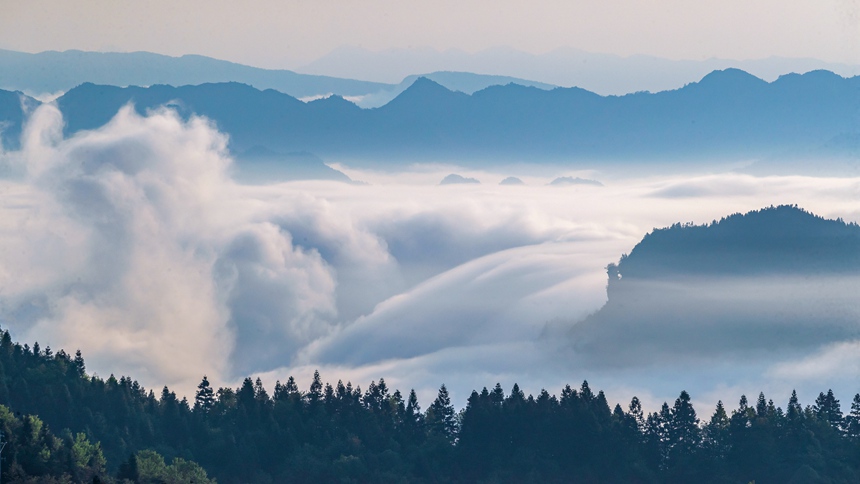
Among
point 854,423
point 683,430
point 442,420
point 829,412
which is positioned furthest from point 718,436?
point 442,420

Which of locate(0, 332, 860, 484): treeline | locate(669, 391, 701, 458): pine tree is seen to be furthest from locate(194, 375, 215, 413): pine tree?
locate(669, 391, 701, 458): pine tree

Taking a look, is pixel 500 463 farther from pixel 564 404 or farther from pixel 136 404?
pixel 136 404

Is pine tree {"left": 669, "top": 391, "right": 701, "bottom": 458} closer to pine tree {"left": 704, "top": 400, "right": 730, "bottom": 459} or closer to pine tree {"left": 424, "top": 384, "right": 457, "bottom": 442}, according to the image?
pine tree {"left": 704, "top": 400, "right": 730, "bottom": 459}

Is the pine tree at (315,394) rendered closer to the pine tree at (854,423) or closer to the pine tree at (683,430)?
the pine tree at (683,430)

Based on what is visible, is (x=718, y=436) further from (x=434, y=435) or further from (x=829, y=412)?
(x=434, y=435)

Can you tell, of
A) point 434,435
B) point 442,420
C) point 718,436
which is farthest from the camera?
point 442,420

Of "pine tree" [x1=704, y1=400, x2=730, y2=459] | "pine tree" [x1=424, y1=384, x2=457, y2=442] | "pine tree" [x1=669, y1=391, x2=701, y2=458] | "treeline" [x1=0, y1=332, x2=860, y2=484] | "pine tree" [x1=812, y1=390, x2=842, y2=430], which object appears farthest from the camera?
"pine tree" [x1=424, y1=384, x2=457, y2=442]

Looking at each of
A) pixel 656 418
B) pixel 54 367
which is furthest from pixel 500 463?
pixel 54 367

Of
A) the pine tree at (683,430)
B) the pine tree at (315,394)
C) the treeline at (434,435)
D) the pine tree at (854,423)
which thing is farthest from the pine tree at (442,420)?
the pine tree at (854,423)
